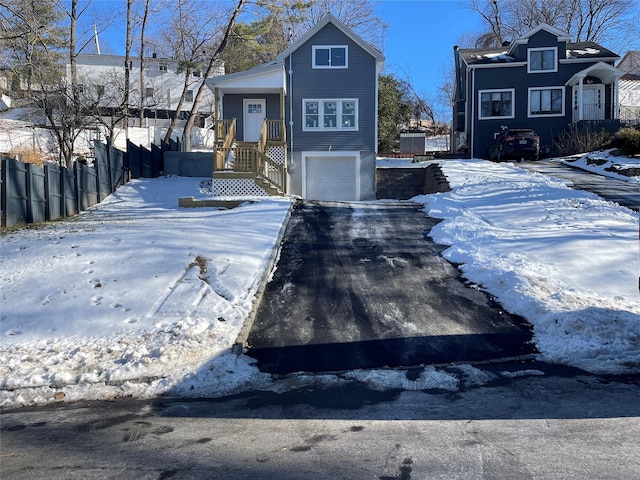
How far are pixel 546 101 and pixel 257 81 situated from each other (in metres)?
18.1

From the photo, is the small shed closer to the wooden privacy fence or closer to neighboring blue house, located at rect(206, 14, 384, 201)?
neighboring blue house, located at rect(206, 14, 384, 201)

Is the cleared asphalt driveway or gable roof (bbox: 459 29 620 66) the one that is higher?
gable roof (bbox: 459 29 620 66)

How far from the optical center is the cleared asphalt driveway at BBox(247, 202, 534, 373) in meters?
6.30

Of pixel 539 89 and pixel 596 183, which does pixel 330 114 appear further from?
pixel 539 89

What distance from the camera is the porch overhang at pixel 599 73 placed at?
97.1 ft

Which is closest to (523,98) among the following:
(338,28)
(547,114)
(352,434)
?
(547,114)

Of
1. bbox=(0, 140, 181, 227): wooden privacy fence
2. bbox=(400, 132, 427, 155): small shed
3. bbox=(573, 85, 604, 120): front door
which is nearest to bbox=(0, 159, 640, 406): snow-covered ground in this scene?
bbox=(0, 140, 181, 227): wooden privacy fence

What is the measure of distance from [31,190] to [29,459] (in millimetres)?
12671

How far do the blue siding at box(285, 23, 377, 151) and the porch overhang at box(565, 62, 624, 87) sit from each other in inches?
504

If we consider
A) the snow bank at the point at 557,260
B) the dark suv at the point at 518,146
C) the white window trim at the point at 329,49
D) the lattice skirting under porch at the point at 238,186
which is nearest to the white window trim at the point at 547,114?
the dark suv at the point at 518,146

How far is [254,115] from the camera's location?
25750 millimetres

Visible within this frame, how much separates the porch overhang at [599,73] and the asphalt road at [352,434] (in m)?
29.0

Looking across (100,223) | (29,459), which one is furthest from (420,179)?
(29,459)

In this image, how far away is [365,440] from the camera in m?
4.03
